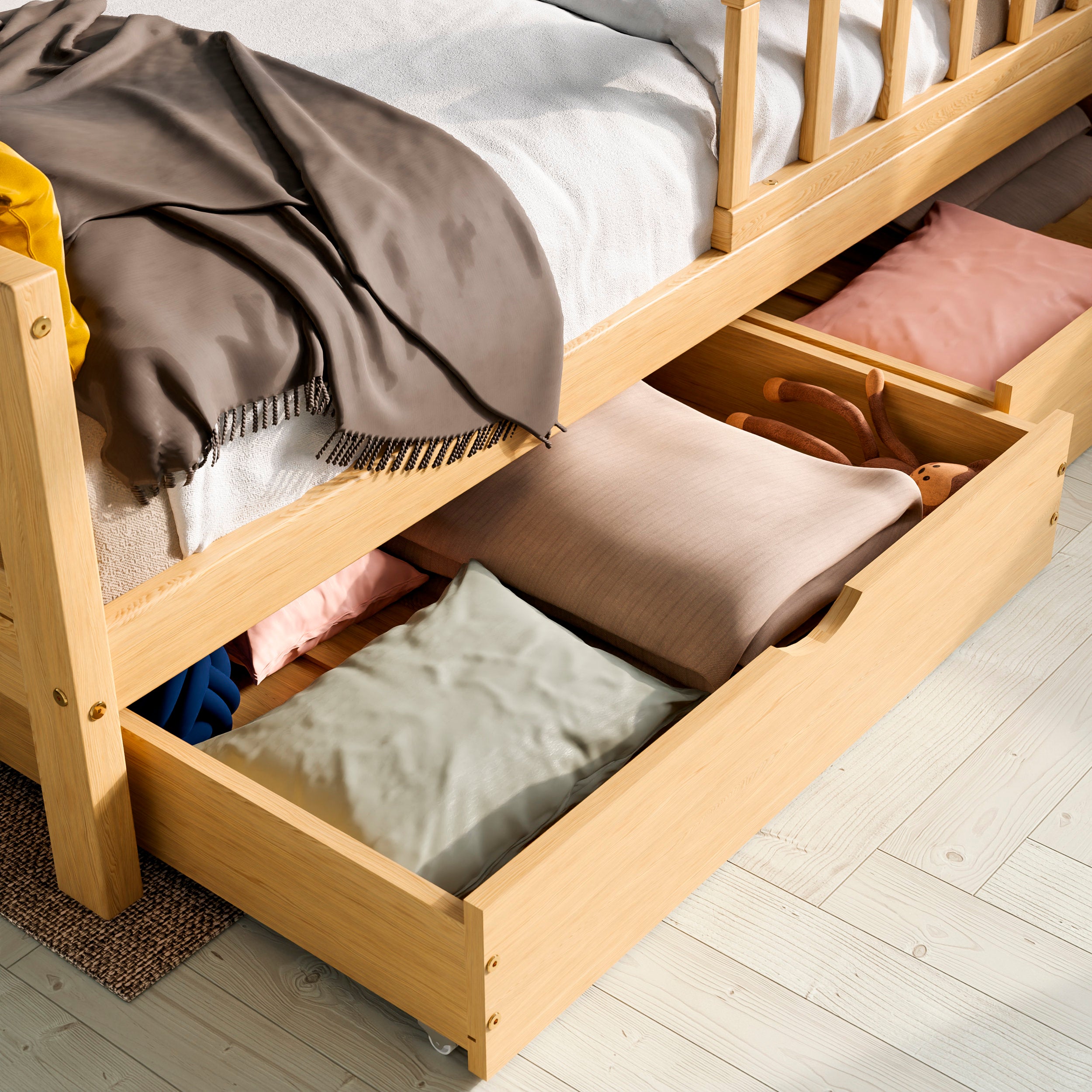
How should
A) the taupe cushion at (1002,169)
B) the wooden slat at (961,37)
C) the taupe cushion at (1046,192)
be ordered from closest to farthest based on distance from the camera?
the wooden slat at (961,37) < the taupe cushion at (1002,169) < the taupe cushion at (1046,192)

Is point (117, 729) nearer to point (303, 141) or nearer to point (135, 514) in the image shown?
point (135, 514)

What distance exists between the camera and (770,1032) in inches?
49.2

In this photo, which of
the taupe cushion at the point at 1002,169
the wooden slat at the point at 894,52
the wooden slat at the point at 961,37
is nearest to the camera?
the wooden slat at the point at 894,52

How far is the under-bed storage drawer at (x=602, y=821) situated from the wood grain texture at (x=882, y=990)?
5cm

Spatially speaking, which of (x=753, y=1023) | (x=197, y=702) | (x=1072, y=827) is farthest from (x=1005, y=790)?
(x=197, y=702)

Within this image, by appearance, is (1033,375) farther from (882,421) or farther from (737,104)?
(737,104)

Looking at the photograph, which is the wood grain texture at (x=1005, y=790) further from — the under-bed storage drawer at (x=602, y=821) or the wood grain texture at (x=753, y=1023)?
the wood grain texture at (x=753, y=1023)

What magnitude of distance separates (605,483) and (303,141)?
1.72 ft

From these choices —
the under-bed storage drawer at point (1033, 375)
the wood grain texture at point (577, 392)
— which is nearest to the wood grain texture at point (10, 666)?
the wood grain texture at point (577, 392)

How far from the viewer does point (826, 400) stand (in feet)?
5.85

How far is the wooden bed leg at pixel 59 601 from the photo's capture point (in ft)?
3.27

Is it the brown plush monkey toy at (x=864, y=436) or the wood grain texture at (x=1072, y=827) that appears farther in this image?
the brown plush monkey toy at (x=864, y=436)

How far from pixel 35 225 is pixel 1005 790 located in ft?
3.71

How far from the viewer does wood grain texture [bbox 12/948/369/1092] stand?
1206mm
